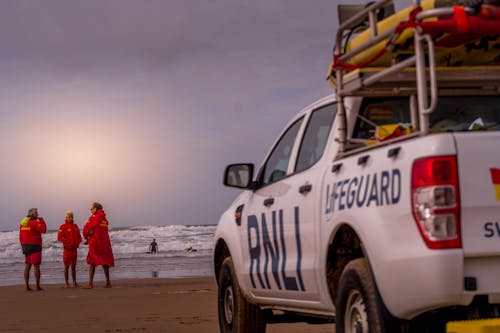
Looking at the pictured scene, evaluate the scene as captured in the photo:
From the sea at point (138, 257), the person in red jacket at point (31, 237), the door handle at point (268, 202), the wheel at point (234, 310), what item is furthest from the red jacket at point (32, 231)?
the door handle at point (268, 202)

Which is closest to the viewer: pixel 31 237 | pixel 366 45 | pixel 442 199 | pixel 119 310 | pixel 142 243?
pixel 442 199

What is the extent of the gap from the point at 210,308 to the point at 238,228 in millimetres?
5964

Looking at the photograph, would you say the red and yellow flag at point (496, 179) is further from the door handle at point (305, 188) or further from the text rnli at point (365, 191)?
the door handle at point (305, 188)

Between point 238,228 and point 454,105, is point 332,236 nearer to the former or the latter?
point 454,105

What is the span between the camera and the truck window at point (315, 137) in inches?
284

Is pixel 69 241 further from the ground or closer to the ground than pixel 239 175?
closer to the ground

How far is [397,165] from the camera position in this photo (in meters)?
5.33

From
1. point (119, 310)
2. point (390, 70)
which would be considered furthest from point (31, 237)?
point (390, 70)

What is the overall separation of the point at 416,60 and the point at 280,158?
3.04 meters

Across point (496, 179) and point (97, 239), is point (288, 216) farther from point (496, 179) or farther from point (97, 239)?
point (97, 239)

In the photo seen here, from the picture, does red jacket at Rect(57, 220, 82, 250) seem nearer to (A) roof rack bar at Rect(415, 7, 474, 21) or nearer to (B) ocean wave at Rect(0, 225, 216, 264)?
(A) roof rack bar at Rect(415, 7, 474, 21)

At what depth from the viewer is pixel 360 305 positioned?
5.91 meters

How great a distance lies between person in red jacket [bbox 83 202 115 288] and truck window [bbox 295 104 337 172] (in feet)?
46.9

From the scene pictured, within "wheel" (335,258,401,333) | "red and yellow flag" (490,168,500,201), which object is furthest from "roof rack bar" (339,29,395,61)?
"wheel" (335,258,401,333)
